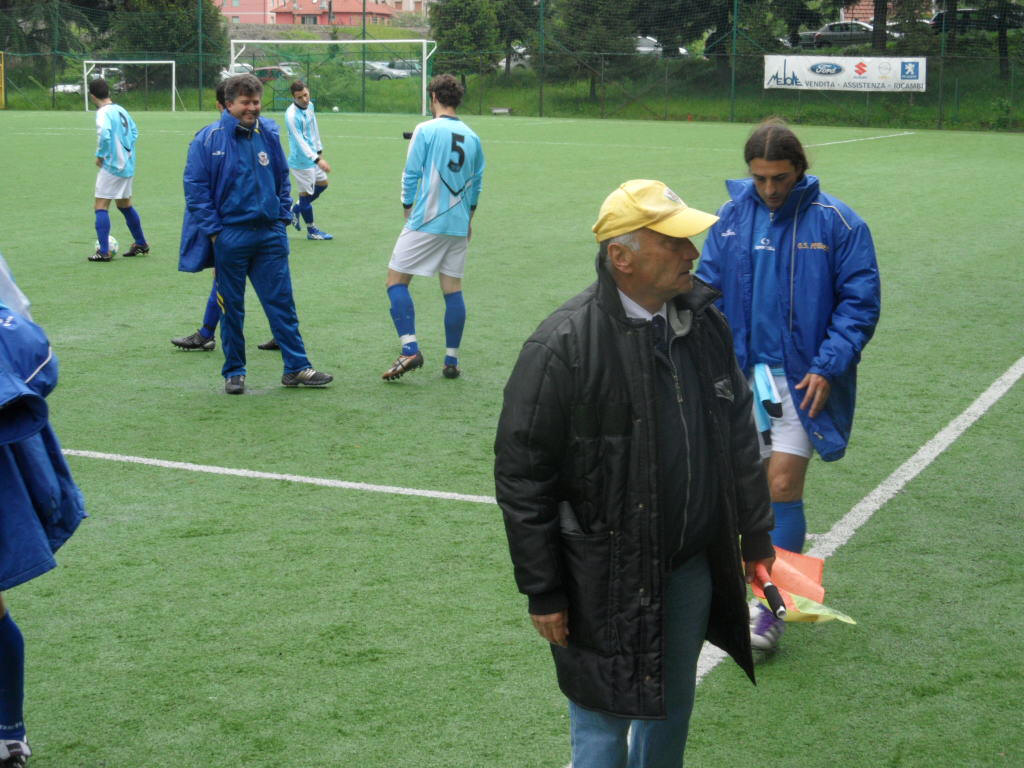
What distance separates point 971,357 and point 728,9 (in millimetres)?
39291

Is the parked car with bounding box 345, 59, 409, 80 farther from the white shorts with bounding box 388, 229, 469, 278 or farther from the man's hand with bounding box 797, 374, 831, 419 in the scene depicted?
the man's hand with bounding box 797, 374, 831, 419

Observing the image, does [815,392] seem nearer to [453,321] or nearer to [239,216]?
[453,321]

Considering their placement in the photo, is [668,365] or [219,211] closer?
[668,365]

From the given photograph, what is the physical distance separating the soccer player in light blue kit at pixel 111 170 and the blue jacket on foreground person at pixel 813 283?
1086cm

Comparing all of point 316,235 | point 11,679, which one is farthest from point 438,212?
point 316,235

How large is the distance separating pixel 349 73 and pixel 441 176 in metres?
42.6

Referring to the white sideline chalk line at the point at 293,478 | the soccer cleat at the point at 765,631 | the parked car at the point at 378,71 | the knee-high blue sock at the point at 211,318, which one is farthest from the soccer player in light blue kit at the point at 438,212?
the parked car at the point at 378,71

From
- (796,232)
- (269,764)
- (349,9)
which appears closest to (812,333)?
(796,232)

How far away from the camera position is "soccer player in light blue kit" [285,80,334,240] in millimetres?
15969

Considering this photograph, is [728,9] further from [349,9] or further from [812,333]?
[349,9]

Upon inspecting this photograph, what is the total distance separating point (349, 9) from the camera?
12475 cm

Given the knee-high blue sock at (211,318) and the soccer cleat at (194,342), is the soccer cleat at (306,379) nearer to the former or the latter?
the knee-high blue sock at (211,318)

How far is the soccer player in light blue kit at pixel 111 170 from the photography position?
46.7 feet

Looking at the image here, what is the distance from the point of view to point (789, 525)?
496cm
